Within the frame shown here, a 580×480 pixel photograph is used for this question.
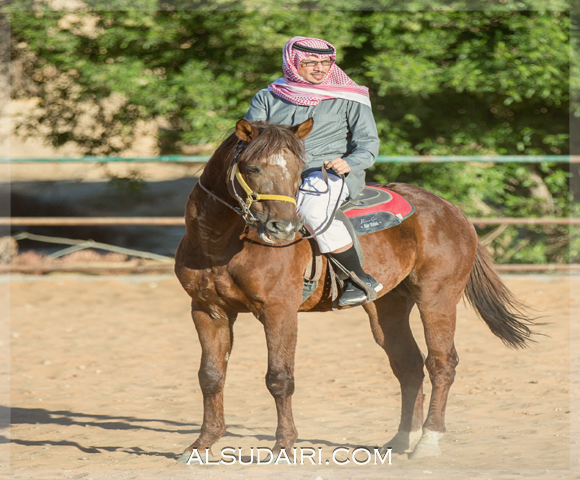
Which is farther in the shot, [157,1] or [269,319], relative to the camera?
[157,1]

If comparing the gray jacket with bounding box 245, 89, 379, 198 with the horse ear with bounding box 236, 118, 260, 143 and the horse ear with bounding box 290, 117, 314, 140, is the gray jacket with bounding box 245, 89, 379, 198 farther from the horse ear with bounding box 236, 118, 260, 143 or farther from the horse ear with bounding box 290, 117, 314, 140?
the horse ear with bounding box 236, 118, 260, 143

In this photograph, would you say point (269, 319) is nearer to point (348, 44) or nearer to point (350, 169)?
point (350, 169)

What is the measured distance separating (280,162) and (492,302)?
6.73 ft

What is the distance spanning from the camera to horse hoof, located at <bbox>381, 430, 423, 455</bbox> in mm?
3758

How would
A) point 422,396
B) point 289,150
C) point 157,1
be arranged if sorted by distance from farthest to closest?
point 157,1, point 422,396, point 289,150

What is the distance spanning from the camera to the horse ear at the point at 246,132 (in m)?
2.96

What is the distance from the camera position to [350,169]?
3322 mm

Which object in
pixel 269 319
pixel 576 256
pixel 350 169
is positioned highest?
pixel 350 169

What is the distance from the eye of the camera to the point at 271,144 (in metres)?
2.90

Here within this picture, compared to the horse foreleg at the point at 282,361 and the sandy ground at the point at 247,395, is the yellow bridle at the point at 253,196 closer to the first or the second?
the horse foreleg at the point at 282,361

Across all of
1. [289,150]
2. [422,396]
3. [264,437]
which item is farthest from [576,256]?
[289,150]

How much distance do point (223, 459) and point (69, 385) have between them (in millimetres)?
2167

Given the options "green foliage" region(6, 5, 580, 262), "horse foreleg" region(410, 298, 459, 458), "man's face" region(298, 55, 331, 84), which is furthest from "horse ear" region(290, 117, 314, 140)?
"green foliage" region(6, 5, 580, 262)

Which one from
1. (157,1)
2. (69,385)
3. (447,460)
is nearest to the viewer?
(447,460)
